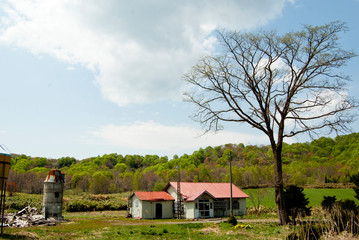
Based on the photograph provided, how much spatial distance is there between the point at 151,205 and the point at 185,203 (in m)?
4.45

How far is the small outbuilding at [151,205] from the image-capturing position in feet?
117

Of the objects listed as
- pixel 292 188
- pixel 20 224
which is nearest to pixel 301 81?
pixel 292 188

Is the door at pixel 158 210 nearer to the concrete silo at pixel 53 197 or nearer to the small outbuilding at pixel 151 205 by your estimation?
the small outbuilding at pixel 151 205

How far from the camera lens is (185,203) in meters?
36.4

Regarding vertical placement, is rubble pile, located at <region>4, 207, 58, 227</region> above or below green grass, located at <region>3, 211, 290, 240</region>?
below

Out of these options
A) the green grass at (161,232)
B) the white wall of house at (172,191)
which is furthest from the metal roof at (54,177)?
the white wall of house at (172,191)

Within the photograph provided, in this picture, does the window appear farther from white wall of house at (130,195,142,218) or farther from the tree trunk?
the tree trunk

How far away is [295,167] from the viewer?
9469 cm

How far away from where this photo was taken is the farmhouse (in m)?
35.7

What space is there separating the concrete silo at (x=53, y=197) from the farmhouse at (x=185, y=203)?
9.52 metres

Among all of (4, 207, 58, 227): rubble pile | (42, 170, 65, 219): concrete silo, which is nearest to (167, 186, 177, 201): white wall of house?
(42, 170, 65, 219): concrete silo

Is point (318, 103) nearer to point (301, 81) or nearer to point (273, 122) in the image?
point (301, 81)

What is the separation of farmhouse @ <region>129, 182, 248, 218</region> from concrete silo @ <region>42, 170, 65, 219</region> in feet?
31.2

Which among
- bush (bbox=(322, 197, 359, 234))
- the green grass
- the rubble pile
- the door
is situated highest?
bush (bbox=(322, 197, 359, 234))
